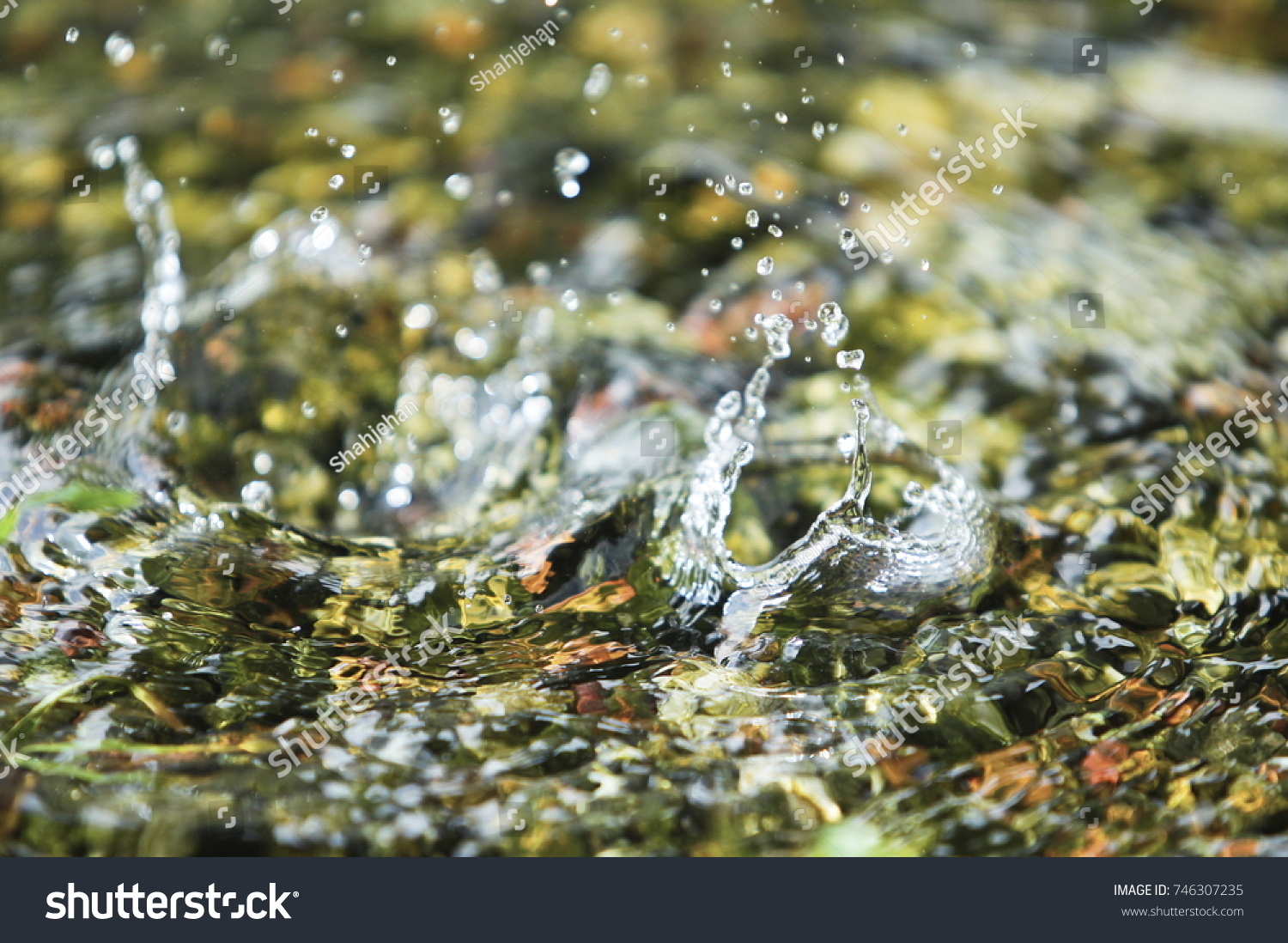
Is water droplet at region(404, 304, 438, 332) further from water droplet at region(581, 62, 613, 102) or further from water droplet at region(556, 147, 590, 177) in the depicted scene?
water droplet at region(581, 62, 613, 102)

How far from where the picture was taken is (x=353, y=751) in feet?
4.69

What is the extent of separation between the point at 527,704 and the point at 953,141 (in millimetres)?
2363

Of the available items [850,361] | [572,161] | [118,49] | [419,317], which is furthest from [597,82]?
[118,49]

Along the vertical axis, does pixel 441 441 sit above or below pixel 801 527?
above

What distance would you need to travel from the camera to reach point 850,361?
9.05 ft

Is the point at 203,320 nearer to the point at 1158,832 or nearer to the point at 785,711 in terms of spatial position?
the point at 785,711

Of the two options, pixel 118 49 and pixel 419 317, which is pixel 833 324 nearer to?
pixel 419 317

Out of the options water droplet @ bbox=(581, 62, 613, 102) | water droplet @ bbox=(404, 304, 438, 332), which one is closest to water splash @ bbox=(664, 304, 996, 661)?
water droplet @ bbox=(404, 304, 438, 332)

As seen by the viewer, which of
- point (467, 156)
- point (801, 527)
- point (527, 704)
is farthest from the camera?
point (467, 156)

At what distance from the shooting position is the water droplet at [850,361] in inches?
108

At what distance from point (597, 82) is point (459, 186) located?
55 cm

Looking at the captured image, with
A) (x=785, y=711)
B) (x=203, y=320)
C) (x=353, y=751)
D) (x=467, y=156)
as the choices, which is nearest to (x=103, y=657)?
(x=353, y=751)

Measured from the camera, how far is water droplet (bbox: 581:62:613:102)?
3277 millimetres

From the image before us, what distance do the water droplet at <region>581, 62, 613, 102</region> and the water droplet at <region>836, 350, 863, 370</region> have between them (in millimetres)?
1169
